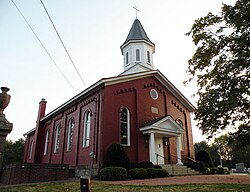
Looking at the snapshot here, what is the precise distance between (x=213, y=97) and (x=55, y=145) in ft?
57.9

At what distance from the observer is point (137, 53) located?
75.1 feet

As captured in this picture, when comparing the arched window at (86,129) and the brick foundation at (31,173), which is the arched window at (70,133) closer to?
the arched window at (86,129)

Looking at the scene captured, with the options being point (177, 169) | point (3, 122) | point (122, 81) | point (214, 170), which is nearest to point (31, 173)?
point (3, 122)

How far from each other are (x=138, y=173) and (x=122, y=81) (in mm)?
6964

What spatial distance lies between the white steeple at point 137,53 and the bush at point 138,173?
1119cm

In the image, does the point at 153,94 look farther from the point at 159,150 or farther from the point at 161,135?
the point at 159,150

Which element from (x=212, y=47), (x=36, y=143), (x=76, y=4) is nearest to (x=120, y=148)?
(x=212, y=47)

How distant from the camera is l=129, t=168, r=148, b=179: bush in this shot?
41.4 feet

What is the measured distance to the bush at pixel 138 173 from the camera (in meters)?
12.6

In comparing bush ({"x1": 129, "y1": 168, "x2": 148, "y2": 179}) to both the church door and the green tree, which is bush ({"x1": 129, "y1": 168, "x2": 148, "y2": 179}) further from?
the green tree

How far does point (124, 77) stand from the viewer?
16797mm

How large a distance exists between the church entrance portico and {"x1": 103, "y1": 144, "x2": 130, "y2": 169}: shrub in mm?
2829

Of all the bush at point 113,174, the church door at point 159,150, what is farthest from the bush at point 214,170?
the bush at point 113,174

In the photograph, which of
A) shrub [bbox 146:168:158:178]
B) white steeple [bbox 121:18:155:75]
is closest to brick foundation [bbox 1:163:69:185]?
shrub [bbox 146:168:158:178]
